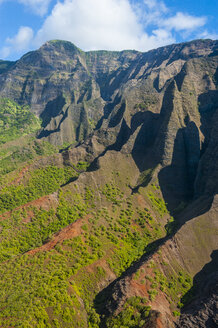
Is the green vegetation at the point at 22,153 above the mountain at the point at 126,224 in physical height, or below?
above

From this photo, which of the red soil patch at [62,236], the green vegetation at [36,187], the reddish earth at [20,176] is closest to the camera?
the red soil patch at [62,236]

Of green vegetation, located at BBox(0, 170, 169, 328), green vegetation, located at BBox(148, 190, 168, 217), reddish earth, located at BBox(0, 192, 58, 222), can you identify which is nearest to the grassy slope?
green vegetation, located at BBox(0, 170, 169, 328)

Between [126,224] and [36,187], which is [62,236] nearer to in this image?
[126,224]

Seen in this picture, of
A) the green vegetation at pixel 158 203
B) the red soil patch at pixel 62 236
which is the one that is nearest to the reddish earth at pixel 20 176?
the red soil patch at pixel 62 236

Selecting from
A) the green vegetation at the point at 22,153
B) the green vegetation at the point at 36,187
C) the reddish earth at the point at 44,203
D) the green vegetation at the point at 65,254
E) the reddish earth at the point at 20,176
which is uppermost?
the green vegetation at the point at 22,153

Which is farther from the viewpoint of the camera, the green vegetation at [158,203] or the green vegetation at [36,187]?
the green vegetation at [36,187]

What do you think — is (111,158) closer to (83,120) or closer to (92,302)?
(92,302)

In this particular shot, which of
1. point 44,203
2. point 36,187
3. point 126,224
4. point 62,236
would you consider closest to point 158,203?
point 126,224

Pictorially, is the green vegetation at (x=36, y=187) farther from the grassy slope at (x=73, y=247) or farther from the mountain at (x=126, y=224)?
the grassy slope at (x=73, y=247)
